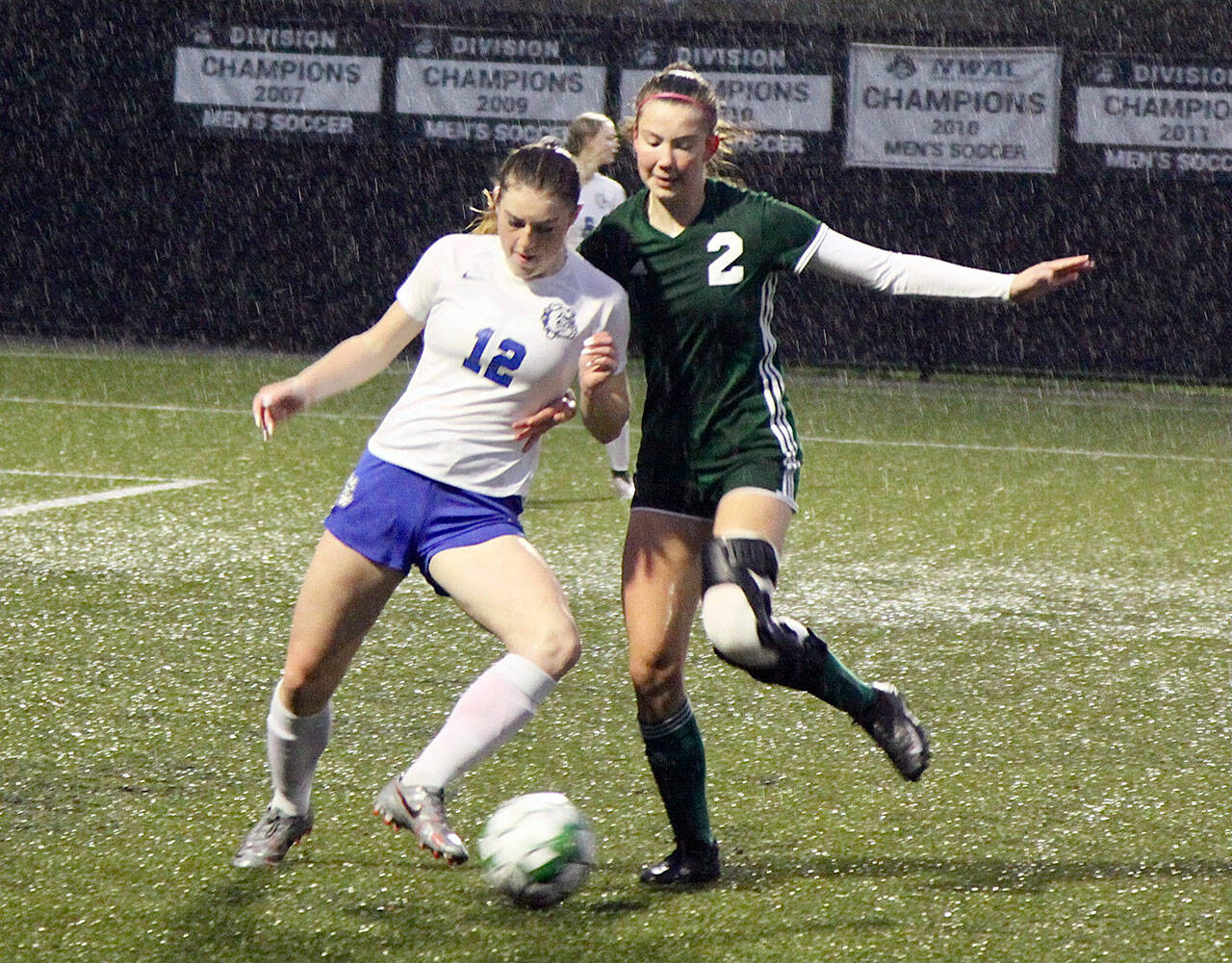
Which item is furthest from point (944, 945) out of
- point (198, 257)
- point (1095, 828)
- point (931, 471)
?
point (198, 257)

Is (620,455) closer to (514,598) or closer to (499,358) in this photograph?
(499,358)

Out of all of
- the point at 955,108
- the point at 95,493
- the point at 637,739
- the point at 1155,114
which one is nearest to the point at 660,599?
the point at 637,739

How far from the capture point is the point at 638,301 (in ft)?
13.8

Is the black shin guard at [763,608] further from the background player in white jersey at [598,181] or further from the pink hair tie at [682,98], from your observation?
the background player in white jersey at [598,181]

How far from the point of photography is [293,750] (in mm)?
4117

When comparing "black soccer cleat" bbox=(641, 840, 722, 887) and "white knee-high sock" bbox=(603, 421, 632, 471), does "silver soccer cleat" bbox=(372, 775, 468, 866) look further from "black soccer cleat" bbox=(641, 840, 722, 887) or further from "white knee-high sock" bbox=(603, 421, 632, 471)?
"white knee-high sock" bbox=(603, 421, 632, 471)

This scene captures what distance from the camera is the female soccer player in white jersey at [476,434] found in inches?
151

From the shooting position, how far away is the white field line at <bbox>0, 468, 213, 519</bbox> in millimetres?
9203

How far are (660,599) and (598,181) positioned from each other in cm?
732

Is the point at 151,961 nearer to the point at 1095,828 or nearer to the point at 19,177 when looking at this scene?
the point at 1095,828

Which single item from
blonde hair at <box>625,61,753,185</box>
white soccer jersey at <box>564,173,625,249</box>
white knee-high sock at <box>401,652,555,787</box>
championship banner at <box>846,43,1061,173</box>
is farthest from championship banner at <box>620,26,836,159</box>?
white knee-high sock at <box>401,652,555,787</box>

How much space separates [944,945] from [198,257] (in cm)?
1750

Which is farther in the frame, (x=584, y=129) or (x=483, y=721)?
(x=584, y=129)

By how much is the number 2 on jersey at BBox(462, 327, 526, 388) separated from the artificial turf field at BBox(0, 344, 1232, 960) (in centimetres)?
113
